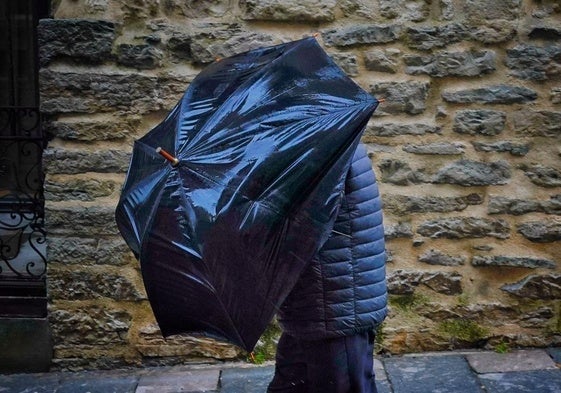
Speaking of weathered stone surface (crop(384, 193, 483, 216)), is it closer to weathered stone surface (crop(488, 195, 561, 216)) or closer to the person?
weathered stone surface (crop(488, 195, 561, 216))

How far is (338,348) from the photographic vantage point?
2.58 metres

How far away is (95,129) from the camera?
418 centimetres

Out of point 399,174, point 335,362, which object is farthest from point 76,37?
point 335,362

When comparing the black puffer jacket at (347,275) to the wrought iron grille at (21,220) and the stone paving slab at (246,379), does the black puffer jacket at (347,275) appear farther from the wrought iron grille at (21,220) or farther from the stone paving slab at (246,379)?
the wrought iron grille at (21,220)

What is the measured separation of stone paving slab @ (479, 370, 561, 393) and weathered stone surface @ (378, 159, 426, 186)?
1.03 m

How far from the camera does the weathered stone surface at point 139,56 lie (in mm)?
4137

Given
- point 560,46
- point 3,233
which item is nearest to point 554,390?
point 560,46

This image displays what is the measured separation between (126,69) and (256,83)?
189 centimetres

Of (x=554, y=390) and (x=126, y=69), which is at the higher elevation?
(x=126, y=69)

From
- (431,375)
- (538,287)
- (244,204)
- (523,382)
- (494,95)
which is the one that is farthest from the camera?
(538,287)

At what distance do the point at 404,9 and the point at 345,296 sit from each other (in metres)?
2.07

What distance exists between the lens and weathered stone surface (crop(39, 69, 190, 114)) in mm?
4145

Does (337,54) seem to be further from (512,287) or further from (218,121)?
(218,121)

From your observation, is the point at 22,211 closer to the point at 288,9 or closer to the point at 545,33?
the point at 288,9
